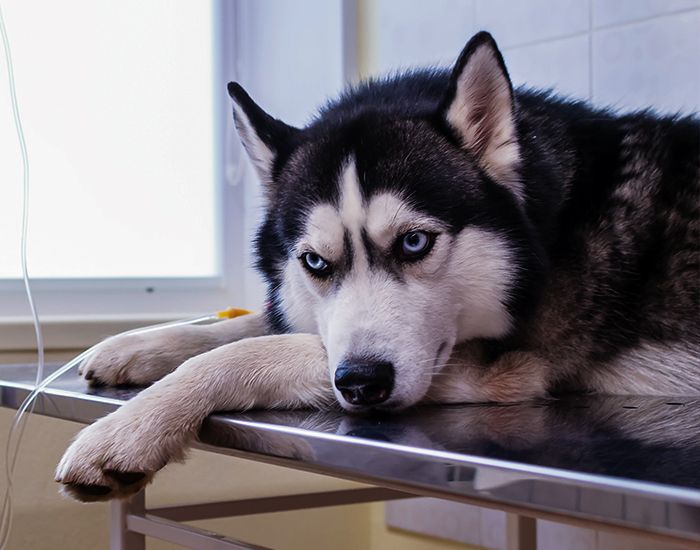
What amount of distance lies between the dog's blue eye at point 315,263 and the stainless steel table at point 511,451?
208 millimetres

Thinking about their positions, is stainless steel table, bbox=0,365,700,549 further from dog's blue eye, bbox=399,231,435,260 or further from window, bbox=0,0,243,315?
window, bbox=0,0,243,315

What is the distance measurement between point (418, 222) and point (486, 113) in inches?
6.8

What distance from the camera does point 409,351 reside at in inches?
38.2

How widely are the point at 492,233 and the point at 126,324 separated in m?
1.18

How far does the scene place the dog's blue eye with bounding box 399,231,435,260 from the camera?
1051 millimetres

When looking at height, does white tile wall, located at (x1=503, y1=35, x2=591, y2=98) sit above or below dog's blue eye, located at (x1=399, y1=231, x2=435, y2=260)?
above

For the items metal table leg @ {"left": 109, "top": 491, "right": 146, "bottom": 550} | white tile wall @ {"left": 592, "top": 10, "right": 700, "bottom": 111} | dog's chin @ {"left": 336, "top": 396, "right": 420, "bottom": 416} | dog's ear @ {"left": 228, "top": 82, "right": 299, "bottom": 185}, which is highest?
white tile wall @ {"left": 592, "top": 10, "right": 700, "bottom": 111}

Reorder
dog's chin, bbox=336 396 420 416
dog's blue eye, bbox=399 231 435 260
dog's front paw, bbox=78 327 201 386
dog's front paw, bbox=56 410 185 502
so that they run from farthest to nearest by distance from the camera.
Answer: dog's front paw, bbox=78 327 201 386 → dog's blue eye, bbox=399 231 435 260 → dog's chin, bbox=336 396 420 416 → dog's front paw, bbox=56 410 185 502

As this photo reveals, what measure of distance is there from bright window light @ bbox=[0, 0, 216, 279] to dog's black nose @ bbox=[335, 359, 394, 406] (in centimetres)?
136

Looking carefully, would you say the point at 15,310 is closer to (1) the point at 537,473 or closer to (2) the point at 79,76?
(2) the point at 79,76

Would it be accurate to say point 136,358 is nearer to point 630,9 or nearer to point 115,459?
point 115,459

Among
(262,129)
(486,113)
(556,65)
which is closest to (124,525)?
(262,129)

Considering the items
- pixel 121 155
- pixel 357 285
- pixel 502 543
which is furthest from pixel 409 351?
pixel 121 155

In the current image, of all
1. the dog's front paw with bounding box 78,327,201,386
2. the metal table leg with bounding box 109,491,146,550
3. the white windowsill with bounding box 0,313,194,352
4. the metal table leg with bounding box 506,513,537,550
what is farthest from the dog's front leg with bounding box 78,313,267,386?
the white windowsill with bounding box 0,313,194,352
